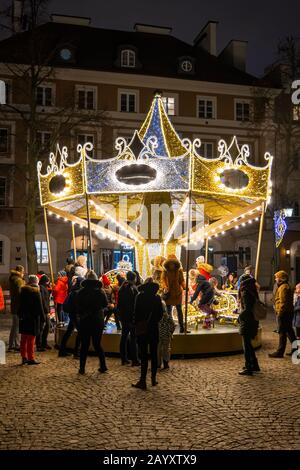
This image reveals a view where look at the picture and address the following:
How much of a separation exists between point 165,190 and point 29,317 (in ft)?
12.9

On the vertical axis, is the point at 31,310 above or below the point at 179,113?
below

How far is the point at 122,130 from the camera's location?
3306 centimetres

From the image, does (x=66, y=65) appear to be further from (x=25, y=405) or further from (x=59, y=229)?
(x=25, y=405)

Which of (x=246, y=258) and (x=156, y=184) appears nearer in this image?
(x=156, y=184)

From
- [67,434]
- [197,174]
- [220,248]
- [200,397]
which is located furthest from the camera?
[220,248]

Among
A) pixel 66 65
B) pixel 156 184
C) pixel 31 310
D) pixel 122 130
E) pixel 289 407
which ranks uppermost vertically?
pixel 66 65

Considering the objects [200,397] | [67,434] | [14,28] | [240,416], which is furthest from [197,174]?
[14,28]

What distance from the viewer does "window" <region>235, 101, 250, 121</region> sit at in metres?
35.4

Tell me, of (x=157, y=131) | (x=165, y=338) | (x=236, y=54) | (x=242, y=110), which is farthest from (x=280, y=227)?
(x=236, y=54)

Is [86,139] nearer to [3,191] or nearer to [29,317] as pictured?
[3,191]

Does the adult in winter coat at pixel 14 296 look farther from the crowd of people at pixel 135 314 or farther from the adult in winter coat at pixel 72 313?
the adult in winter coat at pixel 72 313

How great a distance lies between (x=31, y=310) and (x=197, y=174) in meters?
4.24

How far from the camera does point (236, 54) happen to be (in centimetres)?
3984

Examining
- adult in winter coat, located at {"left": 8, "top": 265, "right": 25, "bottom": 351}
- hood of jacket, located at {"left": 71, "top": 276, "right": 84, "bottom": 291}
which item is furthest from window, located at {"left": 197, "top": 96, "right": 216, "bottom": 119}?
hood of jacket, located at {"left": 71, "top": 276, "right": 84, "bottom": 291}
